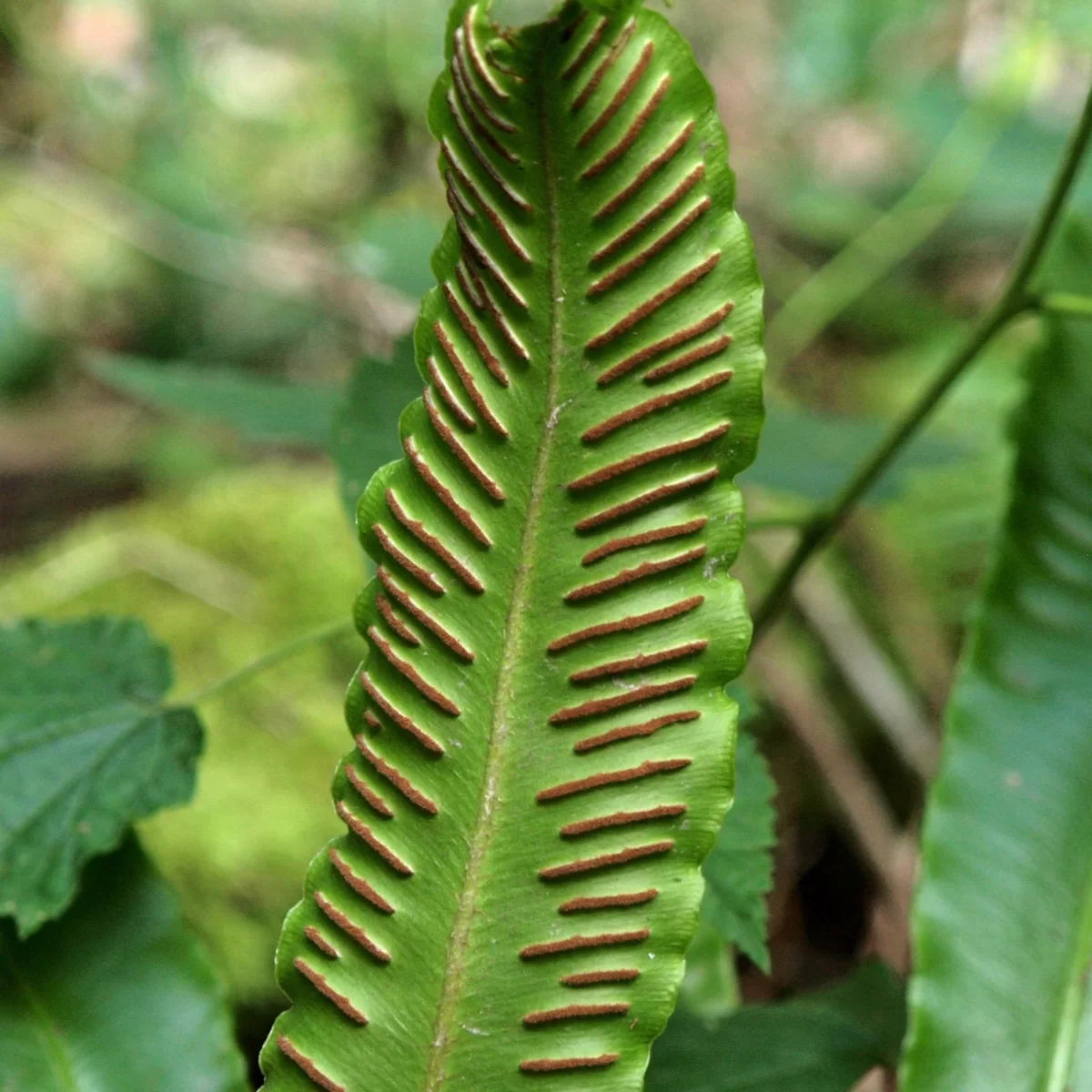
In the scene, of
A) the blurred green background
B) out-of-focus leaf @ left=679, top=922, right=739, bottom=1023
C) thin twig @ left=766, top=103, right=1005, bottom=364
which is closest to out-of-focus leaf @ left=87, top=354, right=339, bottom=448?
the blurred green background

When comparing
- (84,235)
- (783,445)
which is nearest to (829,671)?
(783,445)

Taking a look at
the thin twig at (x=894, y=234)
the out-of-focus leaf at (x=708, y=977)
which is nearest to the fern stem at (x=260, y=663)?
the out-of-focus leaf at (x=708, y=977)

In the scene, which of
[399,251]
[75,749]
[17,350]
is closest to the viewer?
[75,749]

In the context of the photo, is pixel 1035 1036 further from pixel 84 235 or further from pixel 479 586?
pixel 84 235

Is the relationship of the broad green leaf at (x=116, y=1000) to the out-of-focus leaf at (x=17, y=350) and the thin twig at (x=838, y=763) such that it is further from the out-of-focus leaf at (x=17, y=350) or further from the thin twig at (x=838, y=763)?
the out-of-focus leaf at (x=17, y=350)

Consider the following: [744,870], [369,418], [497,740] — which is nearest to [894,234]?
[369,418]

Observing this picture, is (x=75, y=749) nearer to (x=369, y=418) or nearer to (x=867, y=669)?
(x=369, y=418)

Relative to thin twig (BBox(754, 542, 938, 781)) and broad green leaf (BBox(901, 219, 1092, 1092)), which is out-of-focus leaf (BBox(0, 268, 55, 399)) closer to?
thin twig (BBox(754, 542, 938, 781))
